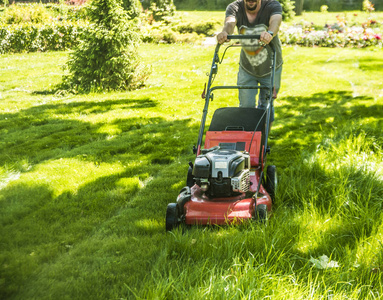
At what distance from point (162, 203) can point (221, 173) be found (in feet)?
2.69

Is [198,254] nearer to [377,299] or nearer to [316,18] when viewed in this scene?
[377,299]

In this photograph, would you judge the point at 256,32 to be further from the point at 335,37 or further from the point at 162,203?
the point at 335,37

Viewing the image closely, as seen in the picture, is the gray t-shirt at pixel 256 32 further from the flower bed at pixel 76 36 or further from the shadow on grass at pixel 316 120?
the flower bed at pixel 76 36

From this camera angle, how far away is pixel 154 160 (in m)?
5.00

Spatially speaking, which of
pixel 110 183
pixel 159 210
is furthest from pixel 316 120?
pixel 159 210

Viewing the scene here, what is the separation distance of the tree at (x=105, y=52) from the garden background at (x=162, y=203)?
0.37 m

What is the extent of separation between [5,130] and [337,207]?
4.70 m

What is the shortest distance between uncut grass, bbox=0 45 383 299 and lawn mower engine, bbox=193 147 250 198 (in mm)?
293

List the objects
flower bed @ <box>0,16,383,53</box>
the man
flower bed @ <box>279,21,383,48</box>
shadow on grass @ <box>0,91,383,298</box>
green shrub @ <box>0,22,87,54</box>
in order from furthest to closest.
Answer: green shrub @ <box>0,22,87,54</box>
flower bed @ <box>0,16,383,53</box>
flower bed @ <box>279,21,383,48</box>
the man
shadow on grass @ <box>0,91,383,298</box>

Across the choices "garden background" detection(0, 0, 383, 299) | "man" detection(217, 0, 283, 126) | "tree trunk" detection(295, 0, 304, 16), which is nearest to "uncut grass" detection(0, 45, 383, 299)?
"garden background" detection(0, 0, 383, 299)

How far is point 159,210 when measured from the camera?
11.6 feet

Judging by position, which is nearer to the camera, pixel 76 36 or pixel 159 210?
pixel 159 210

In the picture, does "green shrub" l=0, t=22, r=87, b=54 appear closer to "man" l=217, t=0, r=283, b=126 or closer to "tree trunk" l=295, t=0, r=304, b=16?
"man" l=217, t=0, r=283, b=126

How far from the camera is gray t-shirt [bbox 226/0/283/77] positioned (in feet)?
13.5
